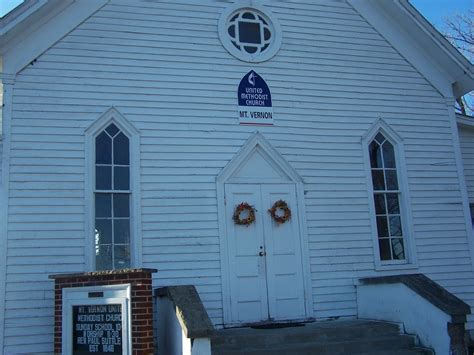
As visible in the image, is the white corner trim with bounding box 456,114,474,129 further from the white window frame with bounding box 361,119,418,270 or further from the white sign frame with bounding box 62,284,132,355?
the white sign frame with bounding box 62,284,132,355

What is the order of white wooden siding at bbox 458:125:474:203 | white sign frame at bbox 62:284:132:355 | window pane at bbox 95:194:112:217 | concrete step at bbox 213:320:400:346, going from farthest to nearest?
white wooden siding at bbox 458:125:474:203
window pane at bbox 95:194:112:217
concrete step at bbox 213:320:400:346
white sign frame at bbox 62:284:132:355

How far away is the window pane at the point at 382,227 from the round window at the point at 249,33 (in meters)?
3.76

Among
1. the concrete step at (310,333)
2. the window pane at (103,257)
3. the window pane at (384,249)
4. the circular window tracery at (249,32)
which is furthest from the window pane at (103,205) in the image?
the window pane at (384,249)

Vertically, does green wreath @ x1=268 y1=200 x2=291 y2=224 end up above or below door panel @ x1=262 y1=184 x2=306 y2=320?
above

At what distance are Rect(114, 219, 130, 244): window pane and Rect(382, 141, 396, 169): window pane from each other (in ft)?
17.1

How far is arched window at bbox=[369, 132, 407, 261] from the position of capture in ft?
Result: 35.7

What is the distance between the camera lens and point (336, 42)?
1130 cm

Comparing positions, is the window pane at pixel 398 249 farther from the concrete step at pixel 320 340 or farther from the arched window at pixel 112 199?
the arched window at pixel 112 199

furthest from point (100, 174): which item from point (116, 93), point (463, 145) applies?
point (463, 145)

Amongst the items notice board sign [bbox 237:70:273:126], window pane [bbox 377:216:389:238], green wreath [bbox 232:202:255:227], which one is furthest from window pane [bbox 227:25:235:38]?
window pane [bbox 377:216:389:238]

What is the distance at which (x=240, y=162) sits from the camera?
1008 centimetres

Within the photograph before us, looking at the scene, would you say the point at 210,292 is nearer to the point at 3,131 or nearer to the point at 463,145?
the point at 3,131

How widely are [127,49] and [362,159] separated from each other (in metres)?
4.81

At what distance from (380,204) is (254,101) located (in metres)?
3.16
